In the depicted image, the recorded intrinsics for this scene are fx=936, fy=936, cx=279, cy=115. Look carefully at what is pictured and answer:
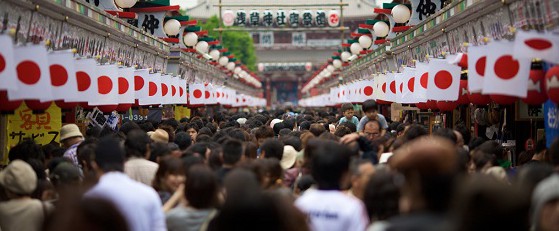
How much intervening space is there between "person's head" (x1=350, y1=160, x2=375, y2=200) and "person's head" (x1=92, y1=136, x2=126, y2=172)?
6.01 feet

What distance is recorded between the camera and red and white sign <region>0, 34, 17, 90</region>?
848 centimetres

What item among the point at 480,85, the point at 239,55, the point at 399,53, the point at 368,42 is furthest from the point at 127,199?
the point at 239,55

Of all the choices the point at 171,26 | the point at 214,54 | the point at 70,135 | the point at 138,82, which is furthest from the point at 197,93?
the point at 214,54

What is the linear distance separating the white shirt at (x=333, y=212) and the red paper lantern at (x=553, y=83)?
3.16 m

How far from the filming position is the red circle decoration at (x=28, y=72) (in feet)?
30.3

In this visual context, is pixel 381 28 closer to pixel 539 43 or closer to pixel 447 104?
pixel 447 104

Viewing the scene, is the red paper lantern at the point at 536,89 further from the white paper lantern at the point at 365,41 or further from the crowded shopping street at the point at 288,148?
the white paper lantern at the point at 365,41

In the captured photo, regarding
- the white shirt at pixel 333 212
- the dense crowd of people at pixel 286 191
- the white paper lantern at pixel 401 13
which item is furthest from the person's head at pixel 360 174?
the white paper lantern at pixel 401 13

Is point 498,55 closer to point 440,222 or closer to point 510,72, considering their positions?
point 510,72

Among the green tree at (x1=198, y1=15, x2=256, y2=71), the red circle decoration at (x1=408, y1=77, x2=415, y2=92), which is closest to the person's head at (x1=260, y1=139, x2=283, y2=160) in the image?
the red circle decoration at (x1=408, y1=77, x2=415, y2=92)

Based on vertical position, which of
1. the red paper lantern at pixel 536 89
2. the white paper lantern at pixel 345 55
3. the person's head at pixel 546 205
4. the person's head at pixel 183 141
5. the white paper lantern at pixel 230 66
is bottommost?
the person's head at pixel 546 205

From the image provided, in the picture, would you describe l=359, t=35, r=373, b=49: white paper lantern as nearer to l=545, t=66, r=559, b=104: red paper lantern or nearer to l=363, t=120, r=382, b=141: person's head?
l=363, t=120, r=382, b=141: person's head

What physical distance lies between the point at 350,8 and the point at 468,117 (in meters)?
77.4

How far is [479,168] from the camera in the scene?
9.10m
